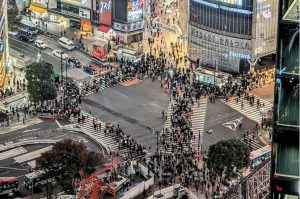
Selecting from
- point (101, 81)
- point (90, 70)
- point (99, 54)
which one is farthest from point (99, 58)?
point (101, 81)

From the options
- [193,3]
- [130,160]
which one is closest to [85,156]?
[130,160]

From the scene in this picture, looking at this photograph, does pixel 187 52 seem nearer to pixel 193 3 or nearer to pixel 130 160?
pixel 193 3

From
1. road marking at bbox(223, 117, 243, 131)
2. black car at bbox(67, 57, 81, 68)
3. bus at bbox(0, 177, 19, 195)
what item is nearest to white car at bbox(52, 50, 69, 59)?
black car at bbox(67, 57, 81, 68)

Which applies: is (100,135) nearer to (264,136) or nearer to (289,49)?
(264,136)

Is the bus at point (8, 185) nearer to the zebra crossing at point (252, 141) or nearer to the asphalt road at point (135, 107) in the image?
the asphalt road at point (135, 107)

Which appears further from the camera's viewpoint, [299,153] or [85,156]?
[85,156]
